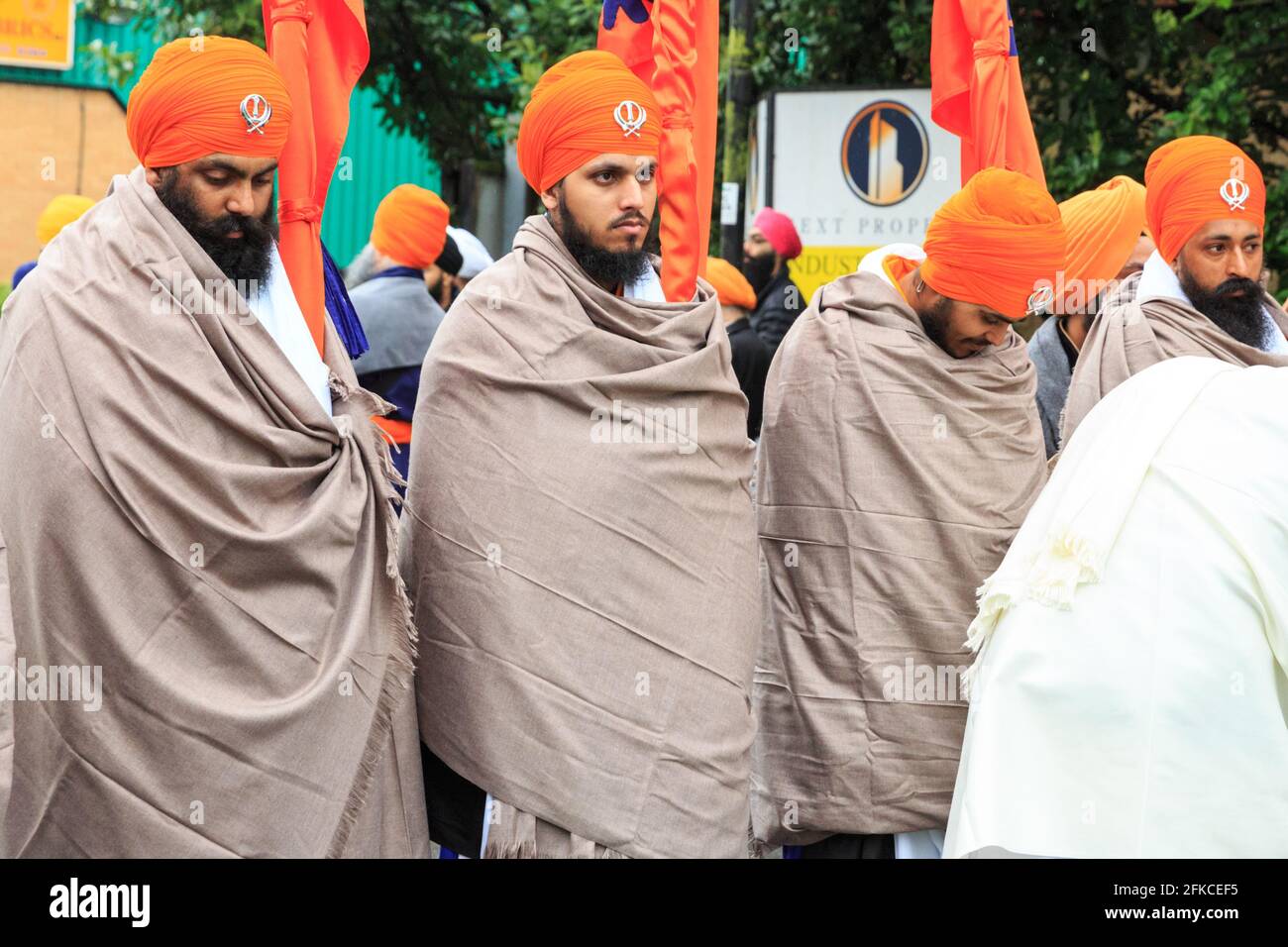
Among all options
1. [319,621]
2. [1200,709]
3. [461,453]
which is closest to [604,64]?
[461,453]

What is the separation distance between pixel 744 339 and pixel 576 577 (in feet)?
12.3

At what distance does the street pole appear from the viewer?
998 centimetres

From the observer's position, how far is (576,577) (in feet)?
11.8

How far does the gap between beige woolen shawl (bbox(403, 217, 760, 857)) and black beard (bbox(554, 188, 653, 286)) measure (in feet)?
0.36

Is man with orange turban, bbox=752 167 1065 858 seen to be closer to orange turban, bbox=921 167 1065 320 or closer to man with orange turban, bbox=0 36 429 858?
orange turban, bbox=921 167 1065 320

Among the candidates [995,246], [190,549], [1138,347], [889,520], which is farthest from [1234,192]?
[190,549]

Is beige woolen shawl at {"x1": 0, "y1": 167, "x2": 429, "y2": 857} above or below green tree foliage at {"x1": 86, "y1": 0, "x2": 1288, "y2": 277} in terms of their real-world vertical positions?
below

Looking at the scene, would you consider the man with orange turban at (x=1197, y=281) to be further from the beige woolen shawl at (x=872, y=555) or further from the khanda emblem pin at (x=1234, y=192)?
the beige woolen shawl at (x=872, y=555)

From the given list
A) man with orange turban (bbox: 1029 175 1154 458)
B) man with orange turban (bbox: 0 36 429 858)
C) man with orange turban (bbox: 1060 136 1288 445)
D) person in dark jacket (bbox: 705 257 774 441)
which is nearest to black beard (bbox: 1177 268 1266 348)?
man with orange turban (bbox: 1060 136 1288 445)

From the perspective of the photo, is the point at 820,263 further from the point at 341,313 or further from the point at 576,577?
the point at 576,577

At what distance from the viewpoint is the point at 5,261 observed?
16.8 m

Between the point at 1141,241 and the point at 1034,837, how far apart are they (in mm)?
3939

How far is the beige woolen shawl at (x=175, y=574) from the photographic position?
10.5 feet
